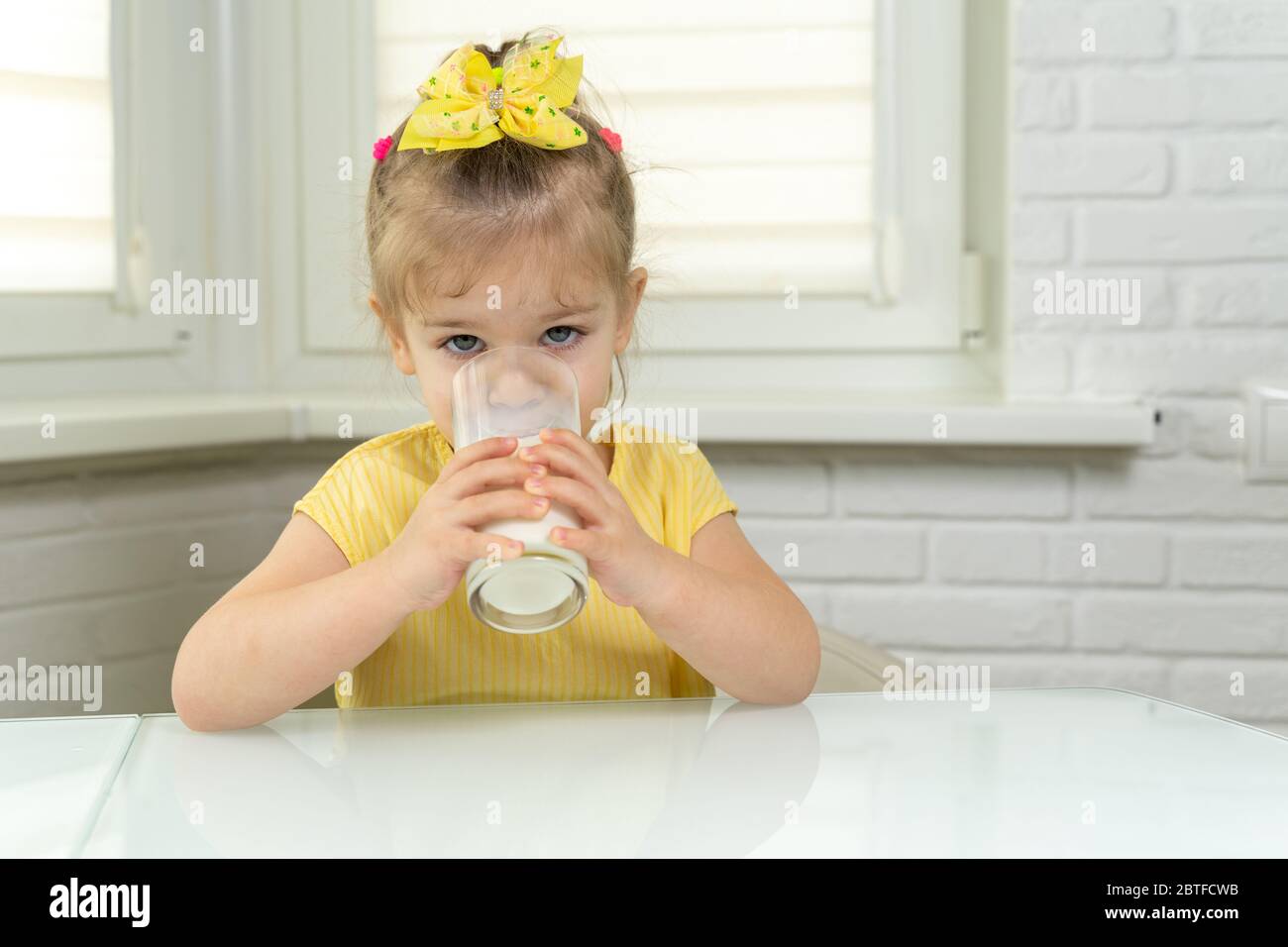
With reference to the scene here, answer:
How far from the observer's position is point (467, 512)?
0.73 metres

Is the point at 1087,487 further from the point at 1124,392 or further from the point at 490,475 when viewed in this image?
the point at 490,475

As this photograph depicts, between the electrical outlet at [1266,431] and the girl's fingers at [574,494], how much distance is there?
3.87 ft

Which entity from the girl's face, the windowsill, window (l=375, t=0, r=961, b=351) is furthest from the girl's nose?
window (l=375, t=0, r=961, b=351)

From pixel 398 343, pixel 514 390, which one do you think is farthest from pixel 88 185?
pixel 514 390

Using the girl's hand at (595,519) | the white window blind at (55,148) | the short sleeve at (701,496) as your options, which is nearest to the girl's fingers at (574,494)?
the girl's hand at (595,519)

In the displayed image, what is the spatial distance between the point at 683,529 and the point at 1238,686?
0.98 metres

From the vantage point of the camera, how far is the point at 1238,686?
170cm

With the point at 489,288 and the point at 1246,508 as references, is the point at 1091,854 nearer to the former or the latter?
the point at 489,288

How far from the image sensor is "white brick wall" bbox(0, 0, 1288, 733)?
1631 mm

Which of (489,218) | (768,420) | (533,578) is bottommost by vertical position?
(533,578)

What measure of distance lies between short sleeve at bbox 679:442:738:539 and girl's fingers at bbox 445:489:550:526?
392 millimetres

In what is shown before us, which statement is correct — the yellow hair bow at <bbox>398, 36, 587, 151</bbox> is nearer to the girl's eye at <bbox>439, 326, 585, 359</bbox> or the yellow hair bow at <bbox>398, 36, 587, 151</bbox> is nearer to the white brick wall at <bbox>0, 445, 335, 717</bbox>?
the girl's eye at <bbox>439, 326, 585, 359</bbox>

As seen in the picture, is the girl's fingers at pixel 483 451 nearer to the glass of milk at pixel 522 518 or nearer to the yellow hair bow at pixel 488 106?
the glass of milk at pixel 522 518

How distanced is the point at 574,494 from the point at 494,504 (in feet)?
0.15
